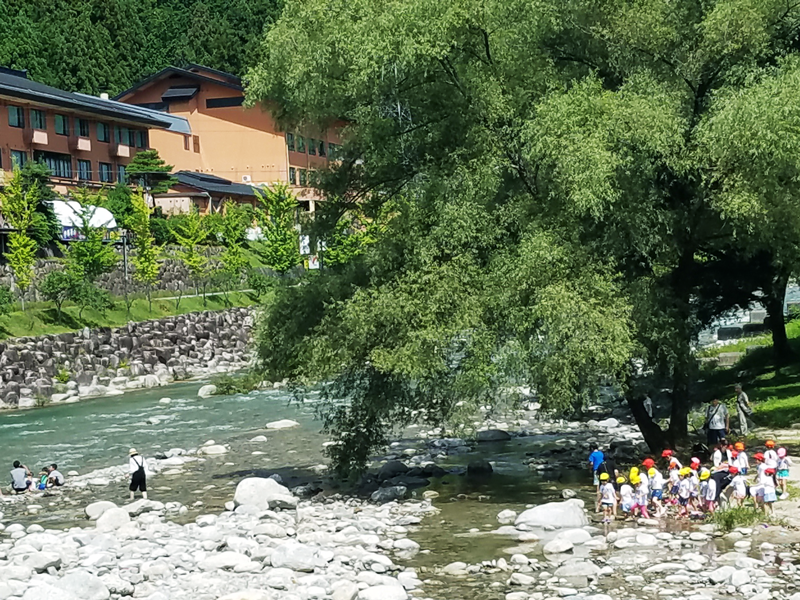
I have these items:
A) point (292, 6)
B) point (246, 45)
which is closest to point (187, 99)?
point (246, 45)

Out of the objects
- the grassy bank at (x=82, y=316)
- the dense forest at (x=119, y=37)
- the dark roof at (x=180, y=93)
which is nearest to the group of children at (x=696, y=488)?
the grassy bank at (x=82, y=316)

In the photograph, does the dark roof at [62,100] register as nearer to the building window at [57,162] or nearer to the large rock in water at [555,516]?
the building window at [57,162]

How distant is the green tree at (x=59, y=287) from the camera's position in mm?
53141

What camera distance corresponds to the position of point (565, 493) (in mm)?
21625

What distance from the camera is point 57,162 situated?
2697 inches

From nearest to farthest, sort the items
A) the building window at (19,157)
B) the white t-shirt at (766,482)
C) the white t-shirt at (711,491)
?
the white t-shirt at (766,482) → the white t-shirt at (711,491) → the building window at (19,157)

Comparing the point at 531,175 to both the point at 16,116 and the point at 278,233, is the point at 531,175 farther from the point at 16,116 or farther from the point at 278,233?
the point at 278,233

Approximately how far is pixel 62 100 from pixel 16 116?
9.67ft

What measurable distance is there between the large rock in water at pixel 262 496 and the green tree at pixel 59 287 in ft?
112

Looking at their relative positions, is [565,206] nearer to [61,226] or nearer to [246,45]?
[61,226]

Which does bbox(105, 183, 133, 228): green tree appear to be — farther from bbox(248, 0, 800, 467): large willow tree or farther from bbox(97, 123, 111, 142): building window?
bbox(248, 0, 800, 467): large willow tree

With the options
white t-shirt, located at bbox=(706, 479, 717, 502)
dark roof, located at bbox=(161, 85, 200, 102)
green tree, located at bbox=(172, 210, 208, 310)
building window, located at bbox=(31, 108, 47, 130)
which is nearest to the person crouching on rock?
white t-shirt, located at bbox=(706, 479, 717, 502)

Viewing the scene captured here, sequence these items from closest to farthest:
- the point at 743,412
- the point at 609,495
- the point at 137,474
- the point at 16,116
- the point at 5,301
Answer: the point at 609,495 < the point at 137,474 < the point at 743,412 < the point at 5,301 < the point at 16,116

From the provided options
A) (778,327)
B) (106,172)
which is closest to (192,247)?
(106,172)
